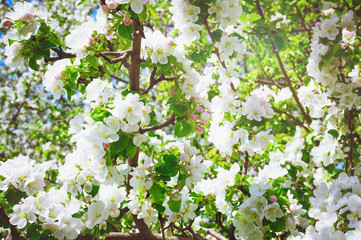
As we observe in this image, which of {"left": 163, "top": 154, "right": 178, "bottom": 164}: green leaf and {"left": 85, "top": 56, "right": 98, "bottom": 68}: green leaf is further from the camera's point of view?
{"left": 85, "top": 56, "right": 98, "bottom": 68}: green leaf

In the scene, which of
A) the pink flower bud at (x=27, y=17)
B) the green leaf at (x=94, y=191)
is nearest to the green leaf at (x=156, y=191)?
the green leaf at (x=94, y=191)

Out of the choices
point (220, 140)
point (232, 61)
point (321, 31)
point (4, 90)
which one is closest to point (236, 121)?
point (220, 140)

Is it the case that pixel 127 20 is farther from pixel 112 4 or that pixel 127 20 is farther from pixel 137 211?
pixel 137 211

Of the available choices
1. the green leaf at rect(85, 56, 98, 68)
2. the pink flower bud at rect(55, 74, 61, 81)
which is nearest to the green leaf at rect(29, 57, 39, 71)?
the pink flower bud at rect(55, 74, 61, 81)

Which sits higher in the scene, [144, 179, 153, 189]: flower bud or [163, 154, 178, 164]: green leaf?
[163, 154, 178, 164]: green leaf

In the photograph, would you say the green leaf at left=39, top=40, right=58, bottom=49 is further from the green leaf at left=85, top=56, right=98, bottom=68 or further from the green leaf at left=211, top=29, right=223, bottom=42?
the green leaf at left=211, top=29, right=223, bottom=42

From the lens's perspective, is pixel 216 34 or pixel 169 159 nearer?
pixel 169 159

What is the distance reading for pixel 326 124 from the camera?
8.81ft

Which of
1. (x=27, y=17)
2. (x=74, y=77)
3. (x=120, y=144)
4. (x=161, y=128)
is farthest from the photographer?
(x=161, y=128)

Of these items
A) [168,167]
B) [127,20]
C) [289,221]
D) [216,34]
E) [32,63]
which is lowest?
[289,221]

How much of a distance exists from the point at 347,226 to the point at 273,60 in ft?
7.55

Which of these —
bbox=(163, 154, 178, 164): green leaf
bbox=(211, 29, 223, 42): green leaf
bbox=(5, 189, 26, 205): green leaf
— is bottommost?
bbox=(5, 189, 26, 205): green leaf

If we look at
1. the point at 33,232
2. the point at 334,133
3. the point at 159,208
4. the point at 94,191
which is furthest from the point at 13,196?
the point at 334,133

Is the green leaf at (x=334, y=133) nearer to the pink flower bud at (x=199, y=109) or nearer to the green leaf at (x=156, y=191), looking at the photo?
the pink flower bud at (x=199, y=109)
